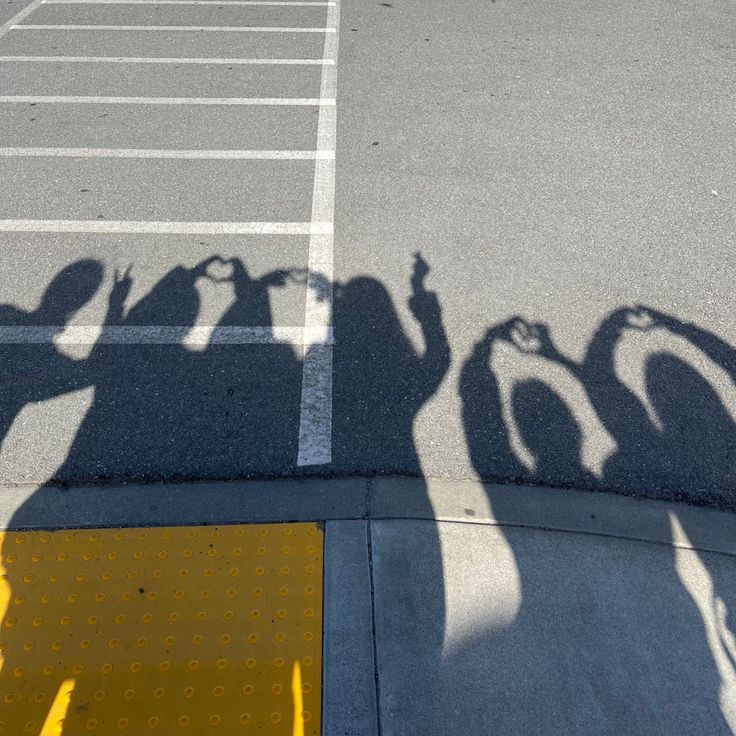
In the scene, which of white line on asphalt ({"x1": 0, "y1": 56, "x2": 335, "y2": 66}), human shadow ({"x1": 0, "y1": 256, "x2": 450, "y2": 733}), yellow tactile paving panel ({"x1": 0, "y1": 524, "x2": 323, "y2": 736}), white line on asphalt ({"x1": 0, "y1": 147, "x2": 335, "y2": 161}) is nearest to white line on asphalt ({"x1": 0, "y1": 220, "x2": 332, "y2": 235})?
human shadow ({"x1": 0, "y1": 256, "x2": 450, "y2": 733})

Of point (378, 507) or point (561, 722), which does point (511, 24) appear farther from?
point (561, 722)

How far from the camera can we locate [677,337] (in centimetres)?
417

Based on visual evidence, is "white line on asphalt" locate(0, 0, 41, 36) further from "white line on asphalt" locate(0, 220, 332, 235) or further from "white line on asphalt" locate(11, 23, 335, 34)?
"white line on asphalt" locate(0, 220, 332, 235)

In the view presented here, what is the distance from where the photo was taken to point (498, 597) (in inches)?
113

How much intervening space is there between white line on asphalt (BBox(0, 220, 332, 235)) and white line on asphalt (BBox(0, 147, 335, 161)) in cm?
110

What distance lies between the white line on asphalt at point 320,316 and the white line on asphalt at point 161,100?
0.39m

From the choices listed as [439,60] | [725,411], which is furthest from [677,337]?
[439,60]

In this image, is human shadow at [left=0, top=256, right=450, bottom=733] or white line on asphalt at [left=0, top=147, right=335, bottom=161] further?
white line on asphalt at [left=0, top=147, right=335, bottom=161]

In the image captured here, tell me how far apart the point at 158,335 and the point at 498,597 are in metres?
2.55

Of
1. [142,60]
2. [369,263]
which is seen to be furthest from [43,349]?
[142,60]

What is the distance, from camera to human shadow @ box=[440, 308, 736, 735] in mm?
2553

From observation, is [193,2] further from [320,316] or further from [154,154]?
[320,316]

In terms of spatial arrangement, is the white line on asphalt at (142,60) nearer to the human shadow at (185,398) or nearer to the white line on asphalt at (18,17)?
the white line on asphalt at (18,17)

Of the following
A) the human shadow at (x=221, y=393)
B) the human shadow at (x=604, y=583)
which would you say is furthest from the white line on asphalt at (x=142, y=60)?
the human shadow at (x=604, y=583)
